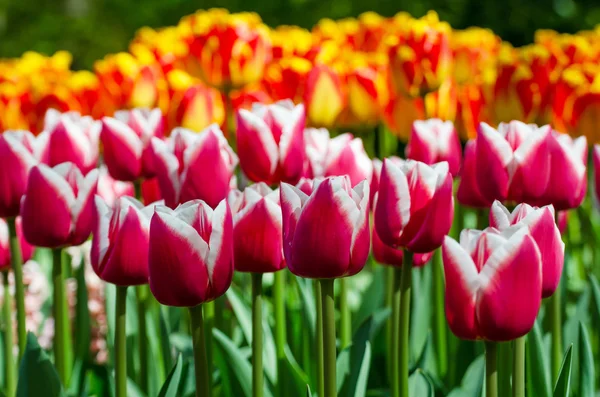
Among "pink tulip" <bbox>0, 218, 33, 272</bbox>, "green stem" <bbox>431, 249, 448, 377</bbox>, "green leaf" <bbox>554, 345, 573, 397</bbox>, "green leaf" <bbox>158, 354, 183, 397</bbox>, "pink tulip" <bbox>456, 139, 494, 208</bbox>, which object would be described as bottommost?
"green stem" <bbox>431, 249, 448, 377</bbox>

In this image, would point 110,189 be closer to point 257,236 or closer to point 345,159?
point 345,159

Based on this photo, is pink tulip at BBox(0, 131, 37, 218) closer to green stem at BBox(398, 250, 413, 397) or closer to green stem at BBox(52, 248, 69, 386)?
green stem at BBox(52, 248, 69, 386)

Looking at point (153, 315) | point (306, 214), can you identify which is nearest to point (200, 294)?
point (306, 214)

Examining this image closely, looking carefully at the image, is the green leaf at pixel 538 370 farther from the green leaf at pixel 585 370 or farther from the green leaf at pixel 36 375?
the green leaf at pixel 36 375

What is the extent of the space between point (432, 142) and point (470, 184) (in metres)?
0.25

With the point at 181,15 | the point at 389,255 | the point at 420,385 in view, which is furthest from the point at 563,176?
the point at 181,15

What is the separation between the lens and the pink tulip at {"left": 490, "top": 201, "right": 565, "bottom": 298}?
128 centimetres

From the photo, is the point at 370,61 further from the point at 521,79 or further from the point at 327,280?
the point at 327,280

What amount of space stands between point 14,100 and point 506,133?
1956mm

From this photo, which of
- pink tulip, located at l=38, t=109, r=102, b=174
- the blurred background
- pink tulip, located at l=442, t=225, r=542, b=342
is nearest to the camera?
pink tulip, located at l=442, t=225, r=542, b=342

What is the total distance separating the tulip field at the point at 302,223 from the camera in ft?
4.27

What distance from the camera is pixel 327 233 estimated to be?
1.31 meters

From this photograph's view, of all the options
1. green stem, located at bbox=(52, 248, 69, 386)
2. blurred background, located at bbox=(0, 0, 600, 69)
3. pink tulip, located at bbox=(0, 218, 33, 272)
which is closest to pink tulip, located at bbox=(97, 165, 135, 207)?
pink tulip, located at bbox=(0, 218, 33, 272)

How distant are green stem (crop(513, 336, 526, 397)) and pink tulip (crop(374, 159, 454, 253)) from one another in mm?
224
